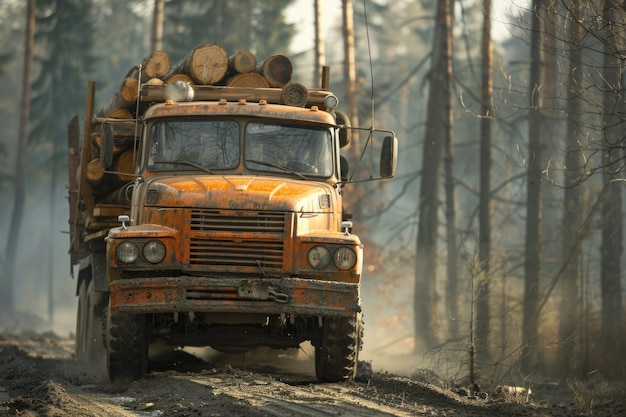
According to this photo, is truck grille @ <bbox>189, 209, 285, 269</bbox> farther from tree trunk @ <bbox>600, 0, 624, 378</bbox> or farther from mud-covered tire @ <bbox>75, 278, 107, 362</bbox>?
tree trunk @ <bbox>600, 0, 624, 378</bbox>

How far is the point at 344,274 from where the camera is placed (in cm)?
1143

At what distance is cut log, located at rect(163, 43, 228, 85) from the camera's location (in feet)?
48.6

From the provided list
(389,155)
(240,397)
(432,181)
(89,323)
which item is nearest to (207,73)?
(389,155)

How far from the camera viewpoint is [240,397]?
32.7 feet

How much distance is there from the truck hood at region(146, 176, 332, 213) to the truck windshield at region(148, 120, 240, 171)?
343mm

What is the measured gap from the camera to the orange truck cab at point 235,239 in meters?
11.1

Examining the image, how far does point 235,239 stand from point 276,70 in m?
4.20

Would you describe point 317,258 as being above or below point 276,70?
below

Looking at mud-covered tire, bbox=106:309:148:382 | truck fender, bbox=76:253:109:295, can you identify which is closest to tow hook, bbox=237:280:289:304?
mud-covered tire, bbox=106:309:148:382

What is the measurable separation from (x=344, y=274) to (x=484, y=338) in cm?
448

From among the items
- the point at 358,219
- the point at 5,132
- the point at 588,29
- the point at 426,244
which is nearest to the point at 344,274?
the point at 588,29

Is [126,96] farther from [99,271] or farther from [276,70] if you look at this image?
[99,271]

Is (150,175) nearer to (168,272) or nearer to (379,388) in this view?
(168,272)

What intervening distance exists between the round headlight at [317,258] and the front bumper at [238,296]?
0.36 meters
